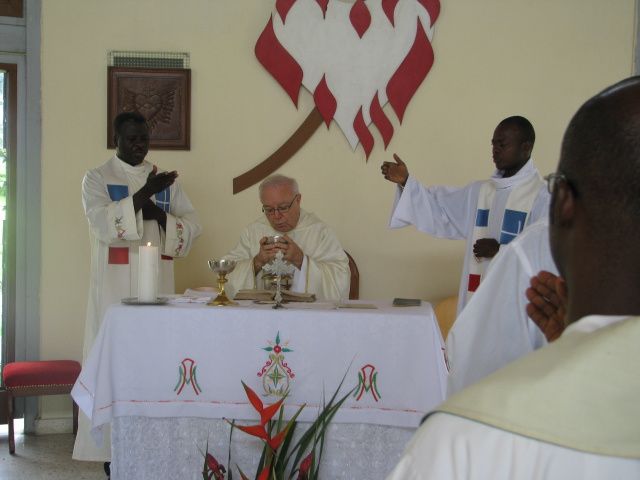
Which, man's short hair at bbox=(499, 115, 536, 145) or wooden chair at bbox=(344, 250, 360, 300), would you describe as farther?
wooden chair at bbox=(344, 250, 360, 300)

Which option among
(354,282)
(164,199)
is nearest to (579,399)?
(164,199)

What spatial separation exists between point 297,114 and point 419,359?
2724 mm

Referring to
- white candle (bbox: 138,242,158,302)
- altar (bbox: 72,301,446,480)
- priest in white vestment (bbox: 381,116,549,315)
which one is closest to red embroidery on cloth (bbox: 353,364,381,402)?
altar (bbox: 72,301,446,480)

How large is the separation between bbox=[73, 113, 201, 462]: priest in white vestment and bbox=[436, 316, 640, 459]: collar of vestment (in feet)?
13.4

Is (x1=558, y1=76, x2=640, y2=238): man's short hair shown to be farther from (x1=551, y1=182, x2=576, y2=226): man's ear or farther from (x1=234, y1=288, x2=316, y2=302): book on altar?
A: (x1=234, y1=288, x2=316, y2=302): book on altar

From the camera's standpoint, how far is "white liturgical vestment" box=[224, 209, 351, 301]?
433cm

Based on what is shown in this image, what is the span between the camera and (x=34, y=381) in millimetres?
5051

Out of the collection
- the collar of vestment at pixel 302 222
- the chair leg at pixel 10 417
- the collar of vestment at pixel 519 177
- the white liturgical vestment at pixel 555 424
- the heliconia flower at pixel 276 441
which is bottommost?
the chair leg at pixel 10 417

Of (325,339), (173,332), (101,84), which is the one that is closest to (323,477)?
(325,339)

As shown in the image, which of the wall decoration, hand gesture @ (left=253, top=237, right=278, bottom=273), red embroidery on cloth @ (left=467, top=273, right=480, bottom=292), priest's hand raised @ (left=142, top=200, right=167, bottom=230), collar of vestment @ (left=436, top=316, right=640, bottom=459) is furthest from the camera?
the wall decoration

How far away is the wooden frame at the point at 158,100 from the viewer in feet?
18.5

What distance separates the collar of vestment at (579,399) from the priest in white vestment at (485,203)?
11.9 ft

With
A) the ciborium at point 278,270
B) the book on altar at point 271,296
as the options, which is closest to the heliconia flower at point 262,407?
the ciborium at point 278,270

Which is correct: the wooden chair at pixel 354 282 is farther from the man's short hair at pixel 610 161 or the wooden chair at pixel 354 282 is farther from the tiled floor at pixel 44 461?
the man's short hair at pixel 610 161
